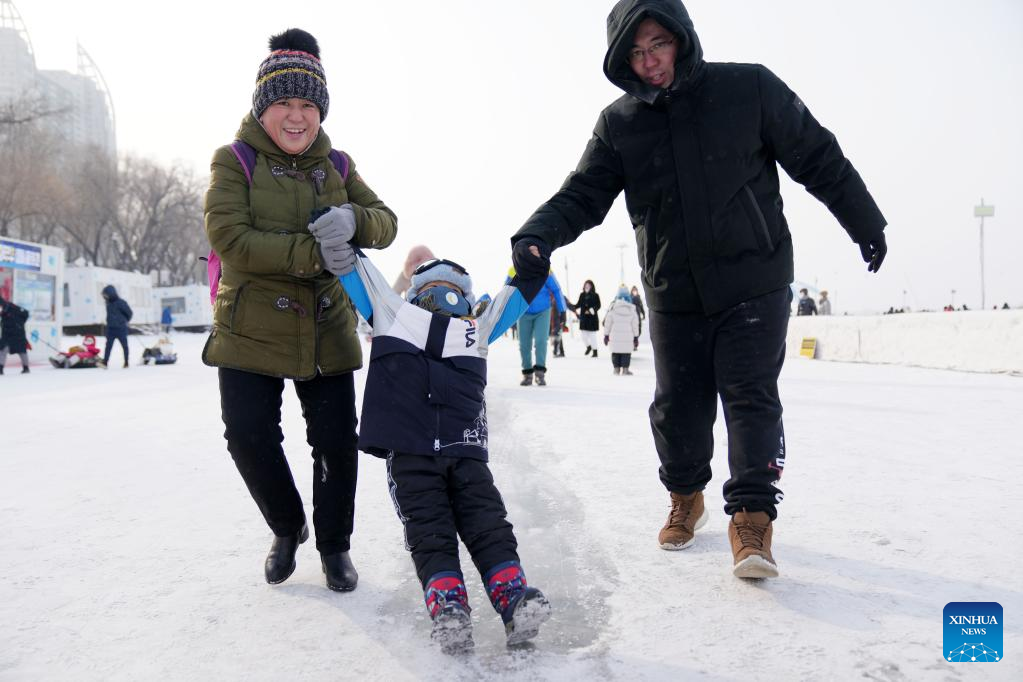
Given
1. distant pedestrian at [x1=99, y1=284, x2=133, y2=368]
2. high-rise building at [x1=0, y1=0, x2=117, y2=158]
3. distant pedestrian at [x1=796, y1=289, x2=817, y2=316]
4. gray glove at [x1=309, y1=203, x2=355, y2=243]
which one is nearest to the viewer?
gray glove at [x1=309, y1=203, x2=355, y2=243]

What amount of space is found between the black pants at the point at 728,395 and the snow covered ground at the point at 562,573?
0.95 ft

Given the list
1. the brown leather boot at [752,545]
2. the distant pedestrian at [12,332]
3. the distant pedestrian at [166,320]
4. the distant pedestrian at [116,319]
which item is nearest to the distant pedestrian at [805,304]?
the distant pedestrian at [116,319]

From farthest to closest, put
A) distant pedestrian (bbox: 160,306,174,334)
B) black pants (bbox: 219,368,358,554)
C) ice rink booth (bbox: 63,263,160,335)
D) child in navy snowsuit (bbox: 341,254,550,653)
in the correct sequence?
1. distant pedestrian (bbox: 160,306,174,334)
2. ice rink booth (bbox: 63,263,160,335)
3. black pants (bbox: 219,368,358,554)
4. child in navy snowsuit (bbox: 341,254,550,653)

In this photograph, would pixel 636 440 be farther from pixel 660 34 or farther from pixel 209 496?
pixel 660 34

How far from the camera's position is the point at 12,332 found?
584 inches

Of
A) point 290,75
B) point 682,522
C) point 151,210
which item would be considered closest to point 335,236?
point 290,75

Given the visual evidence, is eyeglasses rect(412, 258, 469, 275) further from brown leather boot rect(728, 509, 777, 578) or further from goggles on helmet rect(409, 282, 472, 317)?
brown leather boot rect(728, 509, 777, 578)

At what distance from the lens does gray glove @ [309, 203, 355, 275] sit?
2.43 meters

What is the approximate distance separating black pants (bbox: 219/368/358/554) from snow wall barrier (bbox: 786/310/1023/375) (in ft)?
32.5

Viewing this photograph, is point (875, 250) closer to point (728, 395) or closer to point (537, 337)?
point (728, 395)

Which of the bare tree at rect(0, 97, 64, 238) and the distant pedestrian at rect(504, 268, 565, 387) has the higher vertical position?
the bare tree at rect(0, 97, 64, 238)

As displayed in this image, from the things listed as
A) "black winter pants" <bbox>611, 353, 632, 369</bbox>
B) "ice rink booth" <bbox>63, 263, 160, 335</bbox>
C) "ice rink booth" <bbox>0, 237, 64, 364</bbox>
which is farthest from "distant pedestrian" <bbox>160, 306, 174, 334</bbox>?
"black winter pants" <bbox>611, 353, 632, 369</bbox>

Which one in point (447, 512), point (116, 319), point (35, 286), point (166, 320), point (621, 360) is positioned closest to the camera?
point (447, 512)

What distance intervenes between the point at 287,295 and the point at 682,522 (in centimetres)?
163
